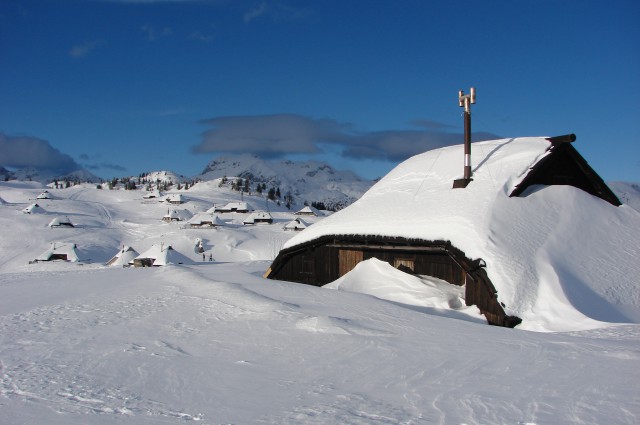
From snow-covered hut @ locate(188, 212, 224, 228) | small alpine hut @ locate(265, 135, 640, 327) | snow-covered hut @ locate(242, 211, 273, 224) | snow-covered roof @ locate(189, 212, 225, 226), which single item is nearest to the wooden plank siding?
small alpine hut @ locate(265, 135, 640, 327)

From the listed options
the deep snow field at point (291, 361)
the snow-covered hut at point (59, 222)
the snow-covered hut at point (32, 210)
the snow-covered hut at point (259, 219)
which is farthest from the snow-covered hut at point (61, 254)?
the deep snow field at point (291, 361)

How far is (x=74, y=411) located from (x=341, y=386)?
2.65m

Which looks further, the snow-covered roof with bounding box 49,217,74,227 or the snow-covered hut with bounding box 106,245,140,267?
the snow-covered roof with bounding box 49,217,74,227

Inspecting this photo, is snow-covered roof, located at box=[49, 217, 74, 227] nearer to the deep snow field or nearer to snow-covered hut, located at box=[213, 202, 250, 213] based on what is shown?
snow-covered hut, located at box=[213, 202, 250, 213]

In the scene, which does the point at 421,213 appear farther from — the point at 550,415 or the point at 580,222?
the point at 550,415

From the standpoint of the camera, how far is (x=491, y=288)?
11109 mm

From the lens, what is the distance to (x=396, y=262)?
14812 mm

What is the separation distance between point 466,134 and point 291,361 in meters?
10.5

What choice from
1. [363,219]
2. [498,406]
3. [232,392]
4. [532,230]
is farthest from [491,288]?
[232,392]

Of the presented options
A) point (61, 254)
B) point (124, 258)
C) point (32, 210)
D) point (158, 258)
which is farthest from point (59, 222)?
point (158, 258)

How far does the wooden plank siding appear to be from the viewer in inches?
453

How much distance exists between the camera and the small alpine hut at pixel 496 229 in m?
11.4

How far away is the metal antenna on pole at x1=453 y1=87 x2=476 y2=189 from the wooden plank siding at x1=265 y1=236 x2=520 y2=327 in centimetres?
236

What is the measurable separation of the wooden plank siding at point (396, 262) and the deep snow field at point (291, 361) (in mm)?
648
